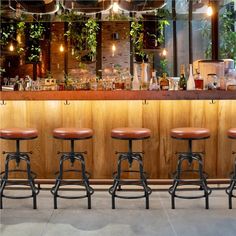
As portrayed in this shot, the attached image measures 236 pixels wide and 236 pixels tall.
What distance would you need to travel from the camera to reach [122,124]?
4.37m

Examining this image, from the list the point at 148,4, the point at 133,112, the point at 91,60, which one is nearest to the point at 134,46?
the point at 91,60

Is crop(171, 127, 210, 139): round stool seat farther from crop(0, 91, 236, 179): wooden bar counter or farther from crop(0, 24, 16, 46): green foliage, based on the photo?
crop(0, 24, 16, 46): green foliage

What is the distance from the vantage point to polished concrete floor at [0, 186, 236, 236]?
10.6ft

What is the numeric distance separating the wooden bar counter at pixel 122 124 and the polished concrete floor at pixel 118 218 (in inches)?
16.1

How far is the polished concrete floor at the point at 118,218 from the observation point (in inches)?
127

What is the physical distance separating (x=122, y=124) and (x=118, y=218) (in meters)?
1.14

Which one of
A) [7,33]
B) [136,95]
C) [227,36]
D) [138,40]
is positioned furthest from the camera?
[138,40]

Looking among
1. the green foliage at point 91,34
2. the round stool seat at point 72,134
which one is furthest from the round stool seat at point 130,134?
the green foliage at point 91,34

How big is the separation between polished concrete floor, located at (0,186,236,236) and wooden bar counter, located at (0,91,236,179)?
0.41 m

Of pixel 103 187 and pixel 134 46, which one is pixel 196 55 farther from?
pixel 103 187

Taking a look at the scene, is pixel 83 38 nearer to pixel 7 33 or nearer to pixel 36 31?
pixel 36 31

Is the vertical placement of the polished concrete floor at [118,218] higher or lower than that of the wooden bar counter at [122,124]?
lower

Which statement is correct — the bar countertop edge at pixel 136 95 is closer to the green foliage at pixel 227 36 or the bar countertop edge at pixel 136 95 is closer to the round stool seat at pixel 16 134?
the round stool seat at pixel 16 134

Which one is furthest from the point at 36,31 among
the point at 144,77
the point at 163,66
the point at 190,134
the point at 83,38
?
the point at 190,134
